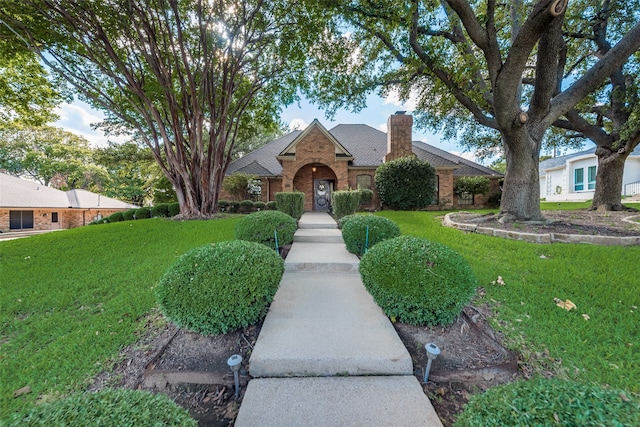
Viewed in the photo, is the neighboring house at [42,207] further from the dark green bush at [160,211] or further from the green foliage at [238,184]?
the green foliage at [238,184]

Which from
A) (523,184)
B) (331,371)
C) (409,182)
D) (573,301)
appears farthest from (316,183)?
(331,371)

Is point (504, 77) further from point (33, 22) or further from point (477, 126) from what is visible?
point (33, 22)

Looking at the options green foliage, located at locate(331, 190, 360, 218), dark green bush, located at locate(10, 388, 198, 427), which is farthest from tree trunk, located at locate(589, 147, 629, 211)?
dark green bush, located at locate(10, 388, 198, 427)

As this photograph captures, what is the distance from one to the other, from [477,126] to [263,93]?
10.7 metres

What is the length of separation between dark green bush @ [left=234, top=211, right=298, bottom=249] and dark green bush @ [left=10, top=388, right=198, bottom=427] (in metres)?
3.57

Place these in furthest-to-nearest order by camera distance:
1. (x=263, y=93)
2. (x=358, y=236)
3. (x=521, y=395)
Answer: (x=263, y=93) → (x=358, y=236) → (x=521, y=395)

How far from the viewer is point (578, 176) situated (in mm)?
20812

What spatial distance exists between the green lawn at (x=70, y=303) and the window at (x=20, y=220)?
19.5m

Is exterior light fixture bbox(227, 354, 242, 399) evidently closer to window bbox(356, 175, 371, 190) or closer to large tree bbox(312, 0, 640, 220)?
large tree bbox(312, 0, 640, 220)

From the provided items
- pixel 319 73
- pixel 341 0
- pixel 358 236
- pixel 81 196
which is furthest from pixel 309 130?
pixel 81 196

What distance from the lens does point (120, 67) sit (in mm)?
7738

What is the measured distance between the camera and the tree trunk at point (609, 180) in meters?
9.17

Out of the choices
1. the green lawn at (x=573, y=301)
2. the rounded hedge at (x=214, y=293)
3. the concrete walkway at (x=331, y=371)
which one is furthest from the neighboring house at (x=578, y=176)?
the rounded hedge at (x=214, y=293)

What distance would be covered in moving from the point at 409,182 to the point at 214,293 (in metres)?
12.0
